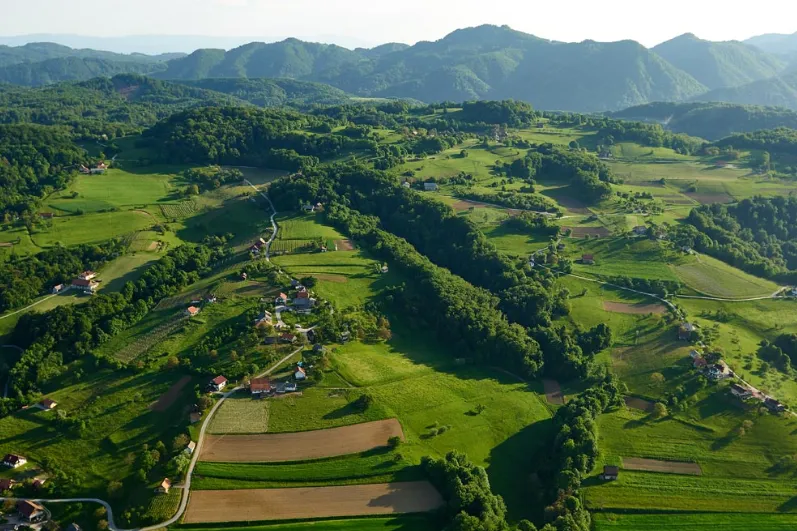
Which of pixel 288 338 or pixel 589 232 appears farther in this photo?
pixel 589 232

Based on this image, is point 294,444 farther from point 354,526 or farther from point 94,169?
point 94,169

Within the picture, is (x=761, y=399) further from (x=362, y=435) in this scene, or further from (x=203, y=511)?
(x=203, y=511)

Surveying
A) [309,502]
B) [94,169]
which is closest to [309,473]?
[309,502]

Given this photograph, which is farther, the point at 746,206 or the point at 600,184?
the point at 600,184

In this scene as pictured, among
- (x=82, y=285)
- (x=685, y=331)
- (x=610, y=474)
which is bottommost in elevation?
(x=610, y=474)

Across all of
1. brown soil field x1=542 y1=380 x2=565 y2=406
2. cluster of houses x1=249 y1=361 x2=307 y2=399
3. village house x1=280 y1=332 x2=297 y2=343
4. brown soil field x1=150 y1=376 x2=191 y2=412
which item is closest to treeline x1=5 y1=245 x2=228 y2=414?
brown soil field x1=150 y1=376 x2=191 y2=412

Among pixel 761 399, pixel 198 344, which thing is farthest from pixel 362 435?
pixel 761 399

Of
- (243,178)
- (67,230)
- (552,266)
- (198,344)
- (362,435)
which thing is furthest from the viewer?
(243,178)
